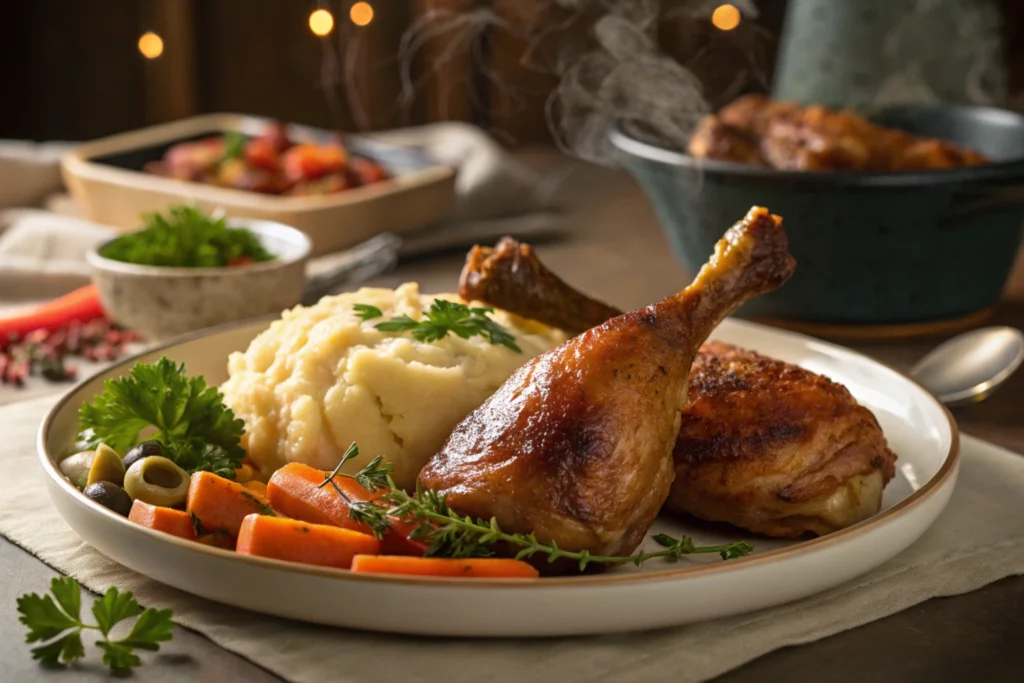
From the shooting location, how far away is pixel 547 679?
1.84 m

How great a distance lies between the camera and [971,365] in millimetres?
3344

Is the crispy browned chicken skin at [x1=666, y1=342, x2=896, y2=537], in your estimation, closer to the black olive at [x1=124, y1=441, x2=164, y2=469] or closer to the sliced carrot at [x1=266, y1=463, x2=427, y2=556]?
the sliced carrot at [x1=266, y1=463, x2=427, y2=556]

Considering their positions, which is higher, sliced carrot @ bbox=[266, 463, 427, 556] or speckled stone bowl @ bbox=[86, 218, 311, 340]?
sliced carrot @ bbox=[266, 463, 427, 556]

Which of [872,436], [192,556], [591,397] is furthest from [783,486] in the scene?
[192,556]

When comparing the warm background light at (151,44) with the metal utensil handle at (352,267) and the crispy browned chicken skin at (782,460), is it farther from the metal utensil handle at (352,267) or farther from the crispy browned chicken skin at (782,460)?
the crispy browned chicken skin at (782,460)

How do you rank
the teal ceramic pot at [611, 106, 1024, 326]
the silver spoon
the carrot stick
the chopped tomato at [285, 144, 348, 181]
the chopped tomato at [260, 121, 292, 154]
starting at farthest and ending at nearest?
1. the chopped tomato at [260, 121, 292, 154]
2. the chopped tomato at [285, 144, 348, 181]
3. the carrot stick
4. the teal ceramic pot at [611, 106, 1024, 326]
5. the silver spoon

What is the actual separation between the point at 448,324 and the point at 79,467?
817mm

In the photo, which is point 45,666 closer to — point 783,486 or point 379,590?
point 379,590

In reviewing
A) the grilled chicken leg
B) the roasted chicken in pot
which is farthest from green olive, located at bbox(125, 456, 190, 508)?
the roasted chicken in pot

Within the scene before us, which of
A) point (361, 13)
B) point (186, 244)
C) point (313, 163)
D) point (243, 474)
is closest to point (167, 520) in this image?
point (243, 474)

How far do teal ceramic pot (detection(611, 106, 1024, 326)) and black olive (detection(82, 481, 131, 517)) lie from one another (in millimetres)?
2095

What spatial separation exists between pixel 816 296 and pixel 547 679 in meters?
2.24

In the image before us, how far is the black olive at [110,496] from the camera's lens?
226cm

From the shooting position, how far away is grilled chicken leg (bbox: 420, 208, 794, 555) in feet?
6.82
